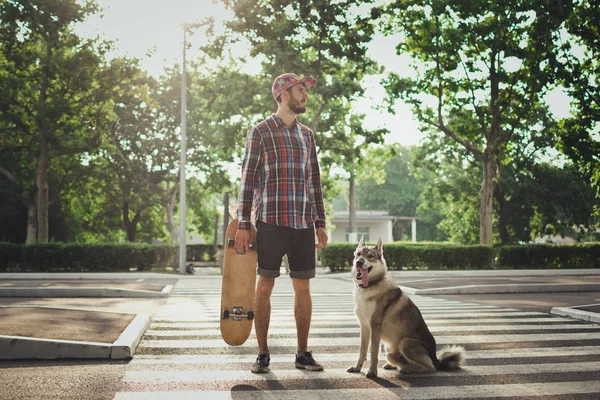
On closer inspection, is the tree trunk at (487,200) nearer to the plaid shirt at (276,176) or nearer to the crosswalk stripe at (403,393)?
the plaid shirt at (276,176)

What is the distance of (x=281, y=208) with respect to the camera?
539cm

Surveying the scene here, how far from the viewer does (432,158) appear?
39.8 metres

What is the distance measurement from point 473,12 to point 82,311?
82.2 ft

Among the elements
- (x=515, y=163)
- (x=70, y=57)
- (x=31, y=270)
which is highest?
(x=70, y=57)

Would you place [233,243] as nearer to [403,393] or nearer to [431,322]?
[403,393]

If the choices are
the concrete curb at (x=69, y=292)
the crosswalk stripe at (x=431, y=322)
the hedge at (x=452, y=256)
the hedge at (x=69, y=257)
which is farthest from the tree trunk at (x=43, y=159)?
the crosswalk stripe at (x=431, y=322)

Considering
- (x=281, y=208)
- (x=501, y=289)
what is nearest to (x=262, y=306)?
(x=281, y=208)

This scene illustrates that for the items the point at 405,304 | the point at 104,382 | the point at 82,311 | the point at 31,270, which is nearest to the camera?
the point at 104,382

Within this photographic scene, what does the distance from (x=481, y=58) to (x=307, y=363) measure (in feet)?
90.6

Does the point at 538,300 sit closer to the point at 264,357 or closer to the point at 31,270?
the point at 264,357

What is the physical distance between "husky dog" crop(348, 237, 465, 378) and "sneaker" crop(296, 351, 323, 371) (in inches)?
11.3

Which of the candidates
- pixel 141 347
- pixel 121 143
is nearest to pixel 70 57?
pixel 121 143

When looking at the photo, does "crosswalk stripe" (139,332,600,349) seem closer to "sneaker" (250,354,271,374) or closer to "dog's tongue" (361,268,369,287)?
"sneaker" (250,354,271,374)

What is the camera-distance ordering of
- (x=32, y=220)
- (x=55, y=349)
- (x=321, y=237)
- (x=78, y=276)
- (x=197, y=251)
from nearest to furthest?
(x=321, y=237) → (x=55, y=349) → (x=78, y=276) → (x=32, y=220) → (x=197, y=251)
